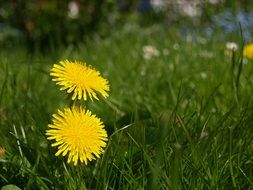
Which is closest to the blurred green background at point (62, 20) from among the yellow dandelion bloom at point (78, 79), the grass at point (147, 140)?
the grass at point (147, 140)

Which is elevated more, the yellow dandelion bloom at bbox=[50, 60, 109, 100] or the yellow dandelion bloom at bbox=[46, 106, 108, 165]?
the yellow dandelion bloom at bbox=[50, 60, 109, 100]

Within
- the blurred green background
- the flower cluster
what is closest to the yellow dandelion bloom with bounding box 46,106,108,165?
the flower cluster

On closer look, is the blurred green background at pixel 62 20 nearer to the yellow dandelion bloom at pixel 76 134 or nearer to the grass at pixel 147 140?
the grass at pixel 147 140

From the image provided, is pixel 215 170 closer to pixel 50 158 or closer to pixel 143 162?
pixel 143 162

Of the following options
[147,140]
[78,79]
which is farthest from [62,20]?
[78,79]

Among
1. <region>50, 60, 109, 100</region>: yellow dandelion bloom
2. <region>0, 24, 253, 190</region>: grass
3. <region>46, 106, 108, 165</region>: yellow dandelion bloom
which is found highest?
<region>50, 60, 109, 100</region>: yellow dandelion bloom

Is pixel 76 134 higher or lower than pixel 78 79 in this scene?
lower

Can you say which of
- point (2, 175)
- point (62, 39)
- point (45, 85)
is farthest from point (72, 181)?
point (62, 39)

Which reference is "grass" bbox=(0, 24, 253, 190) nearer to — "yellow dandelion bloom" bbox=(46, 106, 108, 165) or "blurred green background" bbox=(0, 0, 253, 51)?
"yellow dandelion bloom" bbox=(46, 106, 108, 165)

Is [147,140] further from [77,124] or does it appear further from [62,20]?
[62,20]
